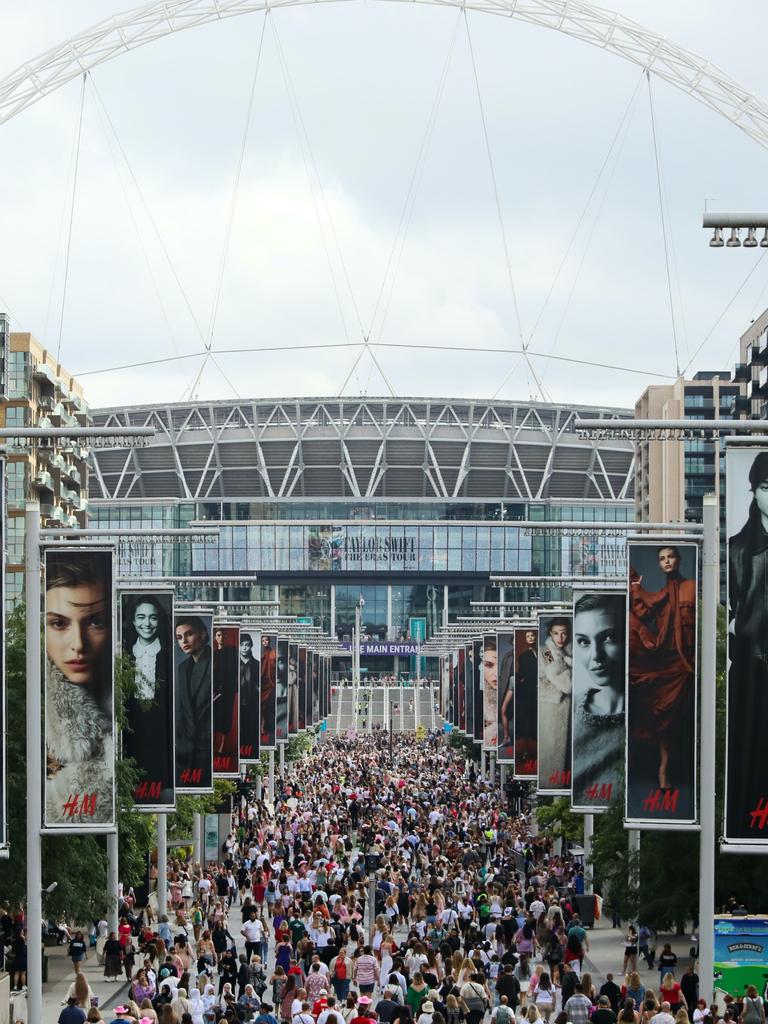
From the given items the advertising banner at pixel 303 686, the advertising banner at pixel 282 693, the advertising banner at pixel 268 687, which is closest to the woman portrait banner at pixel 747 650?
the advertising banner at pixel 268 687

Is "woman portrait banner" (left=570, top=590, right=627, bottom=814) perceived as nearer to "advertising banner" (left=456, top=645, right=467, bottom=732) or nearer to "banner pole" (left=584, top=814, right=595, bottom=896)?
"banner pole" (left=584, top=814, right=595, bottom=896)

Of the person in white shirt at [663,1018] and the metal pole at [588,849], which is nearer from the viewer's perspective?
the person in white shirt at [663,1018]

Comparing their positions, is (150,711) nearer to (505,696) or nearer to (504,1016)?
(504,1016)

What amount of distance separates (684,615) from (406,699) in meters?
160

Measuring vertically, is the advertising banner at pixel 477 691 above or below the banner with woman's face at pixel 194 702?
below

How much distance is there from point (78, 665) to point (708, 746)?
823 cm

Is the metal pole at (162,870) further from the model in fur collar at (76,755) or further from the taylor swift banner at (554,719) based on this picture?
the model in fur collar at (76,755)

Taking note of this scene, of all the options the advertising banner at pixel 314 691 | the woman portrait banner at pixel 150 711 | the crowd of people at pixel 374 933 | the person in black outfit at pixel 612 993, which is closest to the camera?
the crowd of people at pixel 374 933

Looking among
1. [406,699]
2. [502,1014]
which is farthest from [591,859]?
[406,699]

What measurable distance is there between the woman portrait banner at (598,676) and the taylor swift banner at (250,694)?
20224 mm

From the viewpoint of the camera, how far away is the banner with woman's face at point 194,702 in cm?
4162

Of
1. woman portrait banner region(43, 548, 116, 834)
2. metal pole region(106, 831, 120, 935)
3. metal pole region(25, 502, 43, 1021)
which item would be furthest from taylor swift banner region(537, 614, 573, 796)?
metal pole region(25, 502, 43, 1021)

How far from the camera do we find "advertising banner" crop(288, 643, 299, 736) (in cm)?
8595

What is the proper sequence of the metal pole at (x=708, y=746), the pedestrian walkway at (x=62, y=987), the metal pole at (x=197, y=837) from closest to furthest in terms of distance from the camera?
the metal pole at (x=708, y=746) < the pedestrian walkway at (x=62, y=987) < the metal pole at (x=197, y=837)
